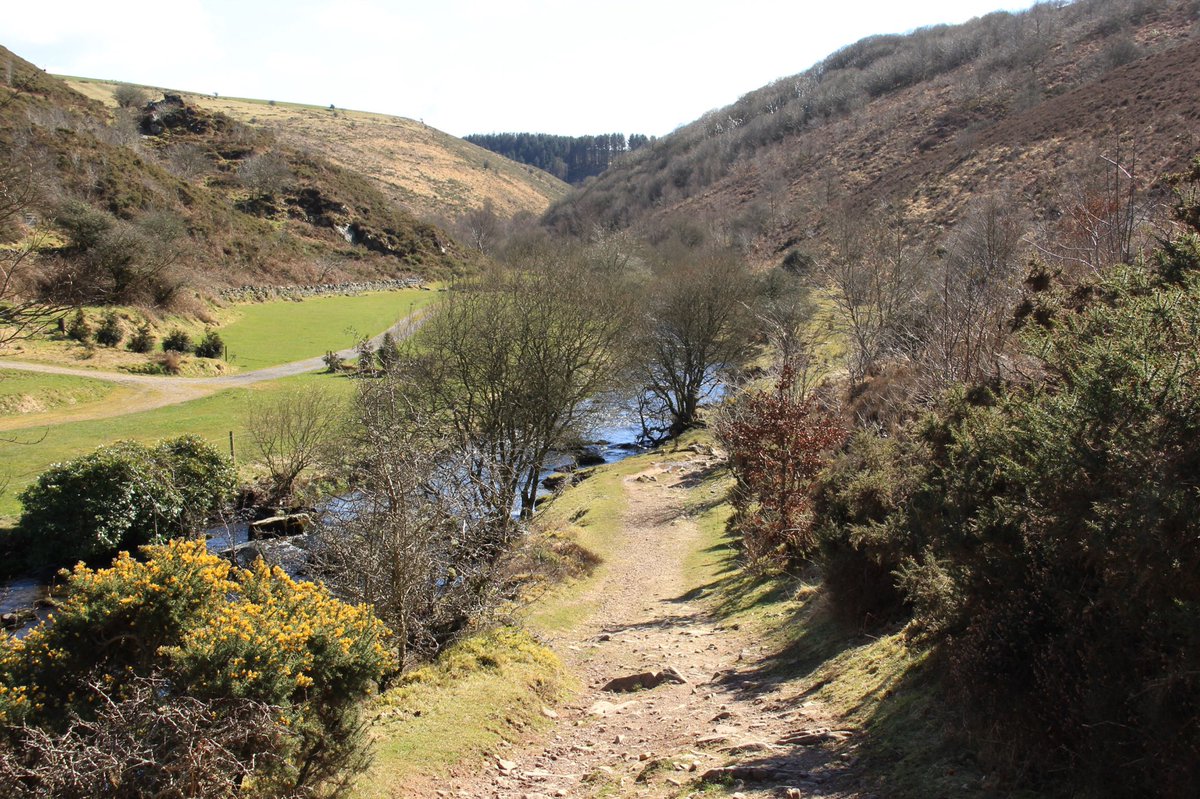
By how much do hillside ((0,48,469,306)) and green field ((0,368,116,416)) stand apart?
Answer: 3.74m

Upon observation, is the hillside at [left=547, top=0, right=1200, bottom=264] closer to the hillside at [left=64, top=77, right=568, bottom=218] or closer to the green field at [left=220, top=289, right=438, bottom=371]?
the hillside at [left=64, top=77, right=568, bottom=218]

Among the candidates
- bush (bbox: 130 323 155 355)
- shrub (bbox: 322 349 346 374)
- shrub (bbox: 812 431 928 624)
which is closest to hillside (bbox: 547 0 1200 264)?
shrub (bbox: 812 431 928 624)

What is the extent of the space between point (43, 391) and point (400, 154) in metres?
128

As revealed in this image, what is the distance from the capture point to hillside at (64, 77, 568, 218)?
130 metres

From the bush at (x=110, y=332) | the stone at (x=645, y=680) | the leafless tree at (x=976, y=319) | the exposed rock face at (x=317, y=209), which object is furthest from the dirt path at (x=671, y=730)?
the exposed rock face at (x=317, y=209)

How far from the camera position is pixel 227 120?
100500 millimetres

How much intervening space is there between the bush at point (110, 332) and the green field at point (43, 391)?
4.80 metres

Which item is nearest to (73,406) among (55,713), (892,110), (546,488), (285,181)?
(546,488)

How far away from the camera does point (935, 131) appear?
7844 cm

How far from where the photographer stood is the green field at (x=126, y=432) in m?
→ 23.1

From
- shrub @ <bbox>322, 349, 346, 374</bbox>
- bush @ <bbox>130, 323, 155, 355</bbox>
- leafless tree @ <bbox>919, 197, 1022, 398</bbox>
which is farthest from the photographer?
shrub @ <bbox>322, 349, 346, 374</bbox>

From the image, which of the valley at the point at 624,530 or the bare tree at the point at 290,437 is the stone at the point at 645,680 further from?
the bare tree at the point at 290,437

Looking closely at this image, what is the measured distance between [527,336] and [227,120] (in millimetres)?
96664

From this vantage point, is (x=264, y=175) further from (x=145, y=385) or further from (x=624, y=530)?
(x=624, y=530)
